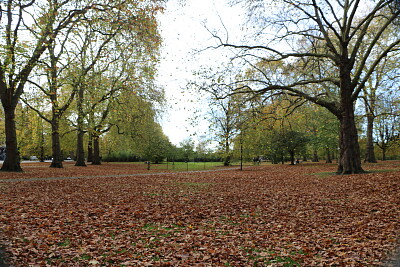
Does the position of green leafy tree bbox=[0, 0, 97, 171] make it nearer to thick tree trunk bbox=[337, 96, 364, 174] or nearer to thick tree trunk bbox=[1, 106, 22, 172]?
thick tree trunk bbox=[1, 106, 22, 172]

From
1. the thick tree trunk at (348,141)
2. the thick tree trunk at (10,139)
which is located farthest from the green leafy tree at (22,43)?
the thick tree trunk at (348,141)

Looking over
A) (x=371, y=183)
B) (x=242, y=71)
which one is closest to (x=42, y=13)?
(x=242, y=71)

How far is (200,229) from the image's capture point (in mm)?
5980

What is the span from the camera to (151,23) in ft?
43.4

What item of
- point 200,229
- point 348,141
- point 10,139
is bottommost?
point 200,229

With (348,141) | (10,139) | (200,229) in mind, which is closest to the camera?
(200,229)

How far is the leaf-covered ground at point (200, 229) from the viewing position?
4.34m

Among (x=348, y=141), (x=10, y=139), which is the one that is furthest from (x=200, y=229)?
(x=10, y=139)

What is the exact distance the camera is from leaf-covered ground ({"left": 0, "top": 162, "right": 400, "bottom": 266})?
4336 mm

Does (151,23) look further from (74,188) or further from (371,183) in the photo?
(371,183)

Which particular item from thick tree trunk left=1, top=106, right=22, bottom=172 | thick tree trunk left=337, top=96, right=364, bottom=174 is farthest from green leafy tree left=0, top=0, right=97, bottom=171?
thick tree trunk left=337, top=96, right=364, bottom=174

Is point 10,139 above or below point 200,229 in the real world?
above

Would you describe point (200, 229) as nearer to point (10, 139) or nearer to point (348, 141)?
point (348, 141)

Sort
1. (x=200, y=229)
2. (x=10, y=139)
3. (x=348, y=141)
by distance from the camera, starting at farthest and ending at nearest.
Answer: (x=10, y=139) < (x=348, y=141) < (x=200, y=229)
